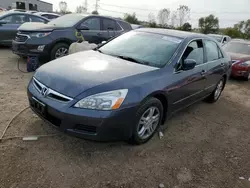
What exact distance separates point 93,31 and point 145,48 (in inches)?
160

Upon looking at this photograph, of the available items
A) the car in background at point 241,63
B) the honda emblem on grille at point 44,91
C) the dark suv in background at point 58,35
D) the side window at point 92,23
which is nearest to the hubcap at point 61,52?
the dark suv in background at point 58,35

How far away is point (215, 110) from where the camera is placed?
496 centimetres

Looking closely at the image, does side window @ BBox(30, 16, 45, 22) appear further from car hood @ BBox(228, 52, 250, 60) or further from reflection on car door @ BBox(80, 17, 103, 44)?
car hood @ BBox(228, 52, 250, 60)

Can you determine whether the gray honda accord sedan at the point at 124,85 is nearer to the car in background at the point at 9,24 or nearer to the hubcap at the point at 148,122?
the hubcap at the point at 148,122

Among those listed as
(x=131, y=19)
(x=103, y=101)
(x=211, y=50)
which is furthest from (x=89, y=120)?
(x=131, y=19)

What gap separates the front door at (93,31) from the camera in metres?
7.16

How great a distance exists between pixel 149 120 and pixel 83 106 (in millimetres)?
1050

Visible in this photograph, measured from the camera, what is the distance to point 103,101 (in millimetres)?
2568

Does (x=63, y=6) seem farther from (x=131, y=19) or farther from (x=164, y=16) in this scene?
(x=164, y=16)

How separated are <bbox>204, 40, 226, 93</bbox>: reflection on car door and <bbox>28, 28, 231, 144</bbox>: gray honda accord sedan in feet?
0.23

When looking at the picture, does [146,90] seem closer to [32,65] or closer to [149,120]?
[149,120]

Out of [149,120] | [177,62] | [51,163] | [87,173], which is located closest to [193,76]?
[177,62]

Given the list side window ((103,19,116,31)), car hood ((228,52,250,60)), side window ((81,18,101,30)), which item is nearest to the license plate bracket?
side window ((81,18,101,30))

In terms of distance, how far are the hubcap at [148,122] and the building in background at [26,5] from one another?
128 ft
